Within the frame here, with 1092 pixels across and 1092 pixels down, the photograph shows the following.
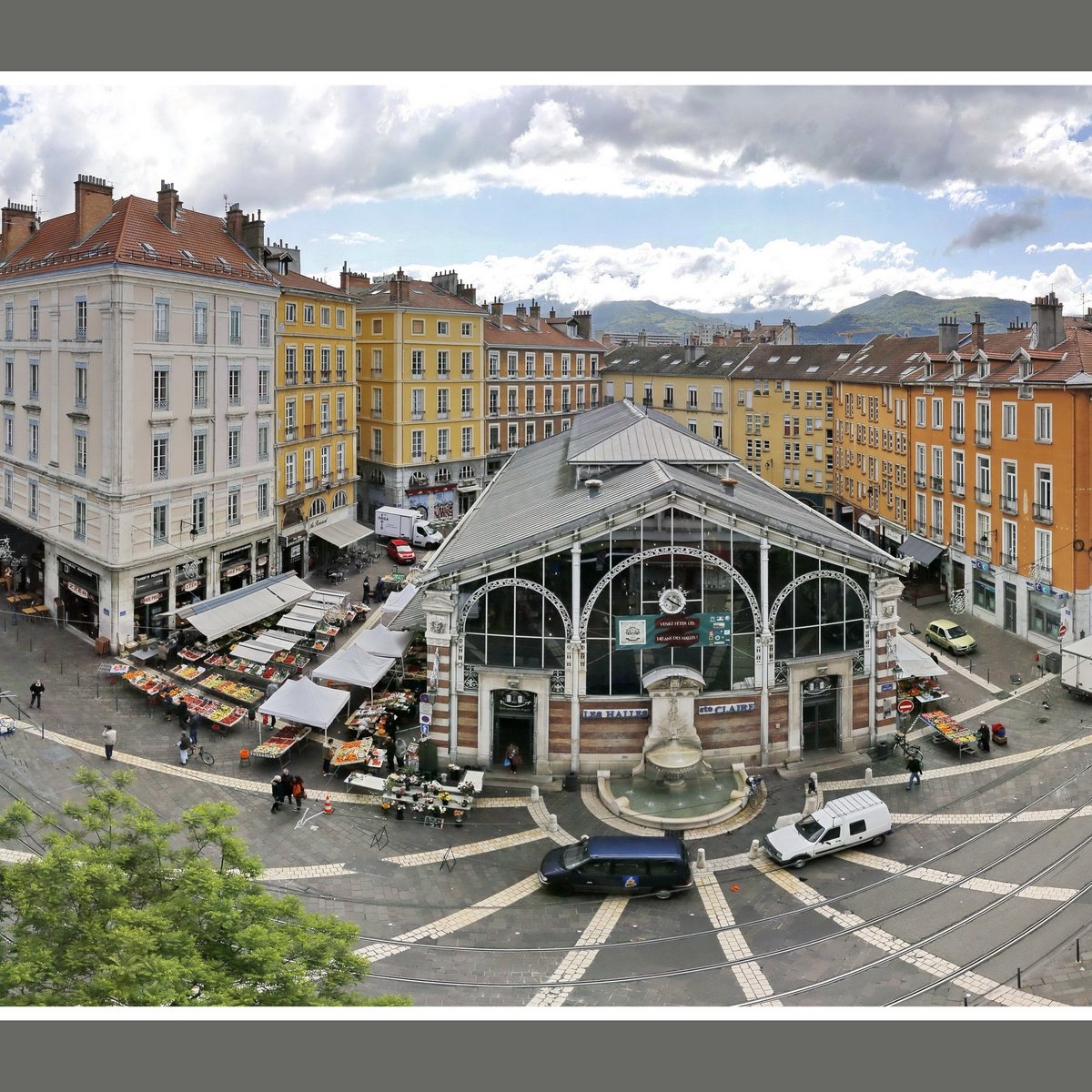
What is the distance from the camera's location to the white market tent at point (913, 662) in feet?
109

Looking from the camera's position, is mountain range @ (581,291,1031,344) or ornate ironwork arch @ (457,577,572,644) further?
mountain range @ (581,291,1031,344)

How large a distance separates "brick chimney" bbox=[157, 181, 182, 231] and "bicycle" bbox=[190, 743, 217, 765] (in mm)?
22856

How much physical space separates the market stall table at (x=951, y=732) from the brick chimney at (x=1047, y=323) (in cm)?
2057

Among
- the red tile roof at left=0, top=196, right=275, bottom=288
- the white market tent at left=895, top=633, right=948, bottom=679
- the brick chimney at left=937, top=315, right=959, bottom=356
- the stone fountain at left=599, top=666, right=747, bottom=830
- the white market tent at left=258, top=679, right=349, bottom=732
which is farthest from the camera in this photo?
the brick chimney at left=937, top=315, right=959, bottom=356

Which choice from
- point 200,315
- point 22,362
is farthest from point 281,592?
point 22,362

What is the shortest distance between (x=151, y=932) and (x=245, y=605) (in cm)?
2828

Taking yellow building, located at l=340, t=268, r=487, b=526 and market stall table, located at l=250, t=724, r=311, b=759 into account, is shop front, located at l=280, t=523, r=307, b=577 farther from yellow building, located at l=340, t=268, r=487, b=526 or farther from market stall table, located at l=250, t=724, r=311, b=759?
market stall table, located at l=250, t=724, r=311, b=759

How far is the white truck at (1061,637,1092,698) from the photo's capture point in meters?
34.1

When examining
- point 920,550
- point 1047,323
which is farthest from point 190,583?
point 1047,323

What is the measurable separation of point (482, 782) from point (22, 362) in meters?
29.5

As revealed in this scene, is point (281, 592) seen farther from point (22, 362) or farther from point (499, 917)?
point (499, 917)

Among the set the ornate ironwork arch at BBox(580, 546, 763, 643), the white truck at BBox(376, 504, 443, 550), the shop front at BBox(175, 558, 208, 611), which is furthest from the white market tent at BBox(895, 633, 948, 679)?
the white truck at BBox(376, 504, 443, 550)

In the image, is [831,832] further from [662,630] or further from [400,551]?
[400,551]

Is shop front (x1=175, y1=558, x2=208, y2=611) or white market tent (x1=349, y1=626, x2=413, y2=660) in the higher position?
shop front (x1=175, y1=558, x2=208, y2=611)
